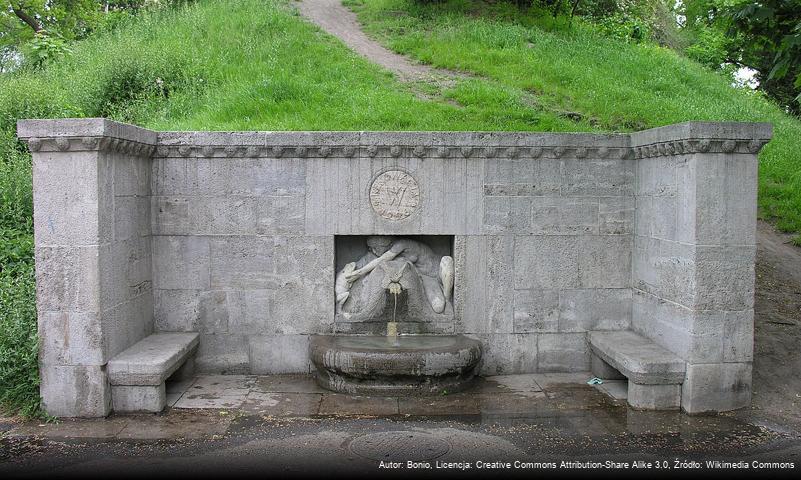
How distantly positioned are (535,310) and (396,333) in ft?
5.09

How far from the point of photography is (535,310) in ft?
23.5

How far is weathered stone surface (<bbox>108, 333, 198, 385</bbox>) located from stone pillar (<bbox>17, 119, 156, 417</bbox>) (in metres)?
0.11

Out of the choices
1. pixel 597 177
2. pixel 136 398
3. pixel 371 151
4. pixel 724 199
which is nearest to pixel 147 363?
pixel 136 398

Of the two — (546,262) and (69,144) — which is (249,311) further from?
(546,262)

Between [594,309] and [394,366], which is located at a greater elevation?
[594,309]

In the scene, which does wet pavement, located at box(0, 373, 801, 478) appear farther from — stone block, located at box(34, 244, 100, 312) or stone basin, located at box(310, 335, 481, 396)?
stone block, located at box(34, 244, 100, 312)

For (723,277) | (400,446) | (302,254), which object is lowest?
(400,446)

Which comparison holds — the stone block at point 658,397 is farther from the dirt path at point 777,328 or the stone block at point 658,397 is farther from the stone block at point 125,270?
the stone block at point 125,270

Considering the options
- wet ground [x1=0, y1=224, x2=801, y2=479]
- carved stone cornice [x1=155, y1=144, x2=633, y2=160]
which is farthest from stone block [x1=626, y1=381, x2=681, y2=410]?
carved stone cornice [x1=155, y1=144, x2=633, y2=160]

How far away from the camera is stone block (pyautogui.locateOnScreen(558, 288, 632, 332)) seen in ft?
23.6

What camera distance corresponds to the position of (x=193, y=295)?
7.04 metres

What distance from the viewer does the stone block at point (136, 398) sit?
595cm

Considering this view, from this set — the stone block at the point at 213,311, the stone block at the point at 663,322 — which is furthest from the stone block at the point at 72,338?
the stone block at the point at 663,322

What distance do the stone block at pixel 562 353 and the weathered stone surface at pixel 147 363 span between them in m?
3.80
